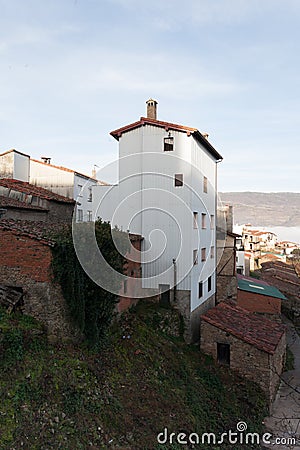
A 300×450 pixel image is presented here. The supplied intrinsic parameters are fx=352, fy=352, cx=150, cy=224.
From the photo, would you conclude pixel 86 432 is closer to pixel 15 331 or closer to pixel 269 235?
pixel 15 331

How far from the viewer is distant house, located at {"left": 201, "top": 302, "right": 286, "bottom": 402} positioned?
48.1 ft

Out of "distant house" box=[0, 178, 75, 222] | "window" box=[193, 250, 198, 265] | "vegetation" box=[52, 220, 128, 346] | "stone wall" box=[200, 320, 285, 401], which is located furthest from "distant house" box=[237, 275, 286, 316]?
"vegetation" box=[52, 220, 128, 346]

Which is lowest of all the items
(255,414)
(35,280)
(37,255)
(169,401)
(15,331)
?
(255,414)

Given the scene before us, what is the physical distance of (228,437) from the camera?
12062 millimetres

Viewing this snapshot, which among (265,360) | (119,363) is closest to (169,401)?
(119,363)

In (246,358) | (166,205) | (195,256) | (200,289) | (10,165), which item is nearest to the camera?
(246,358)

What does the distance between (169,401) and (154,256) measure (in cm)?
783

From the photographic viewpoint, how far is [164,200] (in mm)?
18422

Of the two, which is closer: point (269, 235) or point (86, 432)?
point (86, 432)

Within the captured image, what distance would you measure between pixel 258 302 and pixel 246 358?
33.4 feet

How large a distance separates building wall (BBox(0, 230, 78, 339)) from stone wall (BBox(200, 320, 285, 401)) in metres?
7.23

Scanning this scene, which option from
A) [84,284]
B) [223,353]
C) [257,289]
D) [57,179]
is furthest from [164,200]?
[57,179]

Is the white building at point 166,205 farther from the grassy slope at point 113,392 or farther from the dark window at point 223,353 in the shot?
the grassy slope at point 113,392

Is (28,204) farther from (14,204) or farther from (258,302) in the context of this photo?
(258,302)
